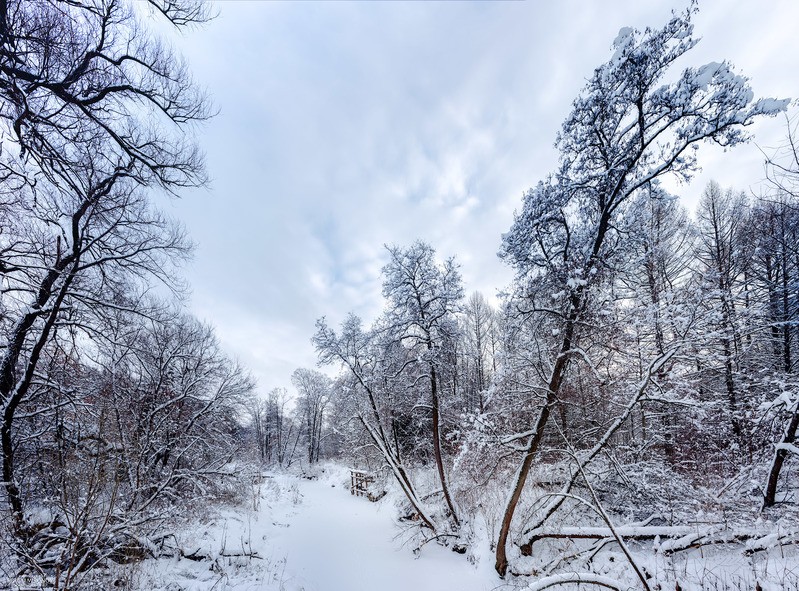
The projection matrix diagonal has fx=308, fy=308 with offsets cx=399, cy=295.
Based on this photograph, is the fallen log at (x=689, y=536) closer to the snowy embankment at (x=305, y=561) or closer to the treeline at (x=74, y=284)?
the snowy embankment at (x=305, y=561)

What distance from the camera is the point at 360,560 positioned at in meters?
8.13

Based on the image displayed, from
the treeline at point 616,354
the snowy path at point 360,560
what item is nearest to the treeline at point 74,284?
the snowy path at point 360,560

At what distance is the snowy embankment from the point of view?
6.40 metres

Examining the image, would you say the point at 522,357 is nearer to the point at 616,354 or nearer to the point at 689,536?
the point at 616,354

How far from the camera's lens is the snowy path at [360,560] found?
21.9 ft

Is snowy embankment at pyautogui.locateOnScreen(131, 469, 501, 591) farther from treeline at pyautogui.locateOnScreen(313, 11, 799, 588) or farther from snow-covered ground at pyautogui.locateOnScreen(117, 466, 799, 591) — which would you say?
treeline at pyautogui.locateOnScreen(313, 11, 799, 588)

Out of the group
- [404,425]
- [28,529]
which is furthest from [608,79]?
[404,425]

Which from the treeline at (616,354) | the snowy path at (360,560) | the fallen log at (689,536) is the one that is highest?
the treeline at (616,354)

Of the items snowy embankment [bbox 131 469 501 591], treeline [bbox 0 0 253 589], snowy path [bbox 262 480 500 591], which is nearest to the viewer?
treeline [bbox 0 0 253 589]

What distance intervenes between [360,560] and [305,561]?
4.69 feet

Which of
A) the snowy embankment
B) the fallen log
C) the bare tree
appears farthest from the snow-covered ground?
the bare tree

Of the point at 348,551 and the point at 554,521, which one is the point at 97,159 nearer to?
the point at 348,551

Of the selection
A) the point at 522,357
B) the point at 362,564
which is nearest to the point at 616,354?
the point at 522,357

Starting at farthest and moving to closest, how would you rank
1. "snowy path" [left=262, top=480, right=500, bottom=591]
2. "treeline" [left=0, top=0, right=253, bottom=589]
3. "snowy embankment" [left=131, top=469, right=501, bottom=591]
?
1. "snowy path" [left=262, top=480, right=500, bottom=591]
2. "snowy embankment" [left=131, top=469, right=501, bottom=591]
3. "treeline" [left=0, top=0, right=253, bottom=589]
